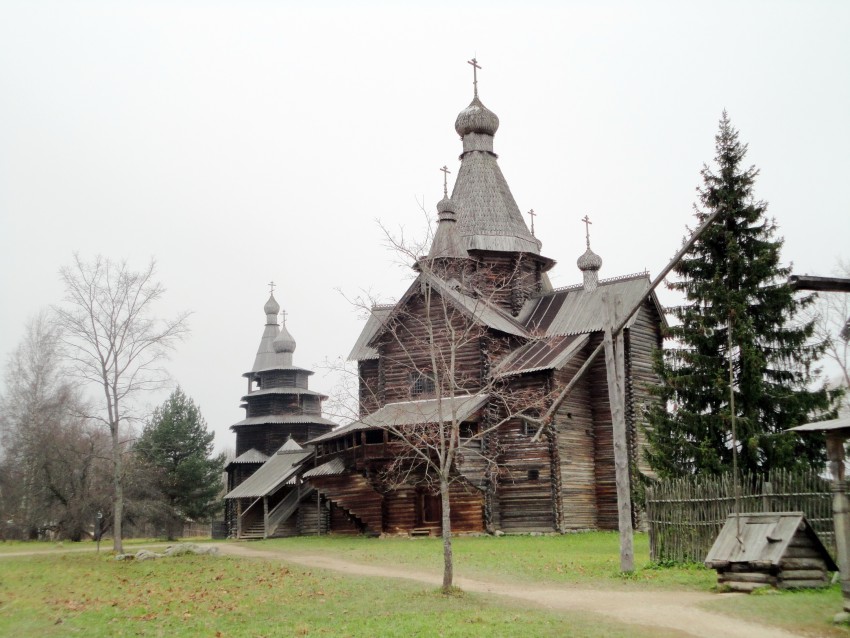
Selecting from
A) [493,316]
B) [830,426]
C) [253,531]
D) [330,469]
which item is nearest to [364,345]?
[330,469]

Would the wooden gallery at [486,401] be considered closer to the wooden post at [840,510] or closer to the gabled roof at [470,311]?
the gabled roof at [470,311]

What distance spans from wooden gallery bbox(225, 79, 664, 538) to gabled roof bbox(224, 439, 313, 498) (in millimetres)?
184

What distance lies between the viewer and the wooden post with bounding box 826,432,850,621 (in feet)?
39.4

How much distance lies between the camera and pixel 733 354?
2248 cm

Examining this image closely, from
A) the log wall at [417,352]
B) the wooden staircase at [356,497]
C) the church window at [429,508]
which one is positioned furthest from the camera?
the log wall at [417,352]

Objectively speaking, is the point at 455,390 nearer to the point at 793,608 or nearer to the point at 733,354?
the point at 733,354

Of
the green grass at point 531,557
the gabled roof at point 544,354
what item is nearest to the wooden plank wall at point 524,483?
the gabled roof at point 544,354

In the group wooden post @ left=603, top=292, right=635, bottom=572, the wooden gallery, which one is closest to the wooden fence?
wooden post @ left=603, top=292, right=635, bottom=572

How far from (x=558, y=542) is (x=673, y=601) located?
1389cm

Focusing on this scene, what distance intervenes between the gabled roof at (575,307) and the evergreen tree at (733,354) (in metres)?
11.9

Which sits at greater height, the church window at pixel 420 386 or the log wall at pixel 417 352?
the log wall at pixel 417 352

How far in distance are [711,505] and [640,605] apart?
5128mm

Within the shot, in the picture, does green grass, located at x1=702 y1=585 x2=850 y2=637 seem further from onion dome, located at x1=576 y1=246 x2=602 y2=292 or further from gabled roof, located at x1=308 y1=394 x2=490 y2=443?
onion dome, located at x1=576 y1=246 x2=602 y2=292

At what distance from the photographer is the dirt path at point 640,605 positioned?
11.7m
